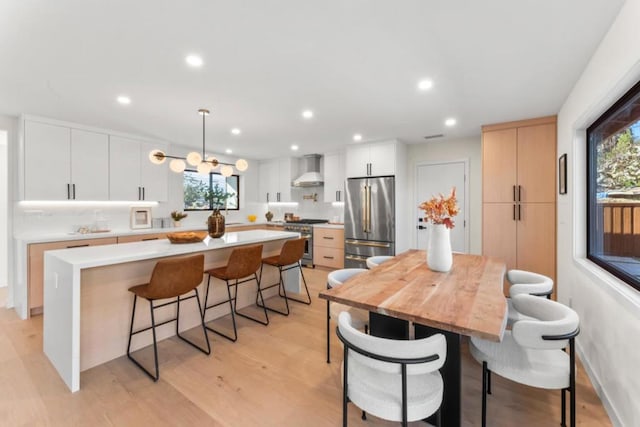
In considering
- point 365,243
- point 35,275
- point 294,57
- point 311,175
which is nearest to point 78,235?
point 35,275

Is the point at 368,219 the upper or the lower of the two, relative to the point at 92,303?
upper

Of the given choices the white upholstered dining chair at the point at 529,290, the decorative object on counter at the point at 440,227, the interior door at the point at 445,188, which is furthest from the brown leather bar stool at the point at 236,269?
the interior door at the point at 445,188

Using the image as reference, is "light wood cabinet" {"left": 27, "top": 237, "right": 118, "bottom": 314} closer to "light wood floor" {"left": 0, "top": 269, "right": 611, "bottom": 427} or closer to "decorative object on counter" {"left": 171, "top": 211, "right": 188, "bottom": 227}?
"light wood floor" {"left": 0, "top": 269, "right": 611, "bottom": 427}

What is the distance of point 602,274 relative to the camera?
2.06 m

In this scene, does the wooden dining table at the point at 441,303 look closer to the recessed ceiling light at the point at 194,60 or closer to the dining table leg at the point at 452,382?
the dining table leg at the point at 452,382

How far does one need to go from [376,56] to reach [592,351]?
2.74m

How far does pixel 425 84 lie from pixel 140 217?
4580 millimetres

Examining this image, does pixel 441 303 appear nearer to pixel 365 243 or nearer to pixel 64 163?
pixel 365 243

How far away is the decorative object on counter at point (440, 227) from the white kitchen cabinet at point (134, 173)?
14.4 feet

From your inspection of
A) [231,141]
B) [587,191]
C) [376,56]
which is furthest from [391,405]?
[231,141]

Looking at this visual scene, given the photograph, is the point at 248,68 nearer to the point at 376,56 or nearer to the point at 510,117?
the point at 376,56

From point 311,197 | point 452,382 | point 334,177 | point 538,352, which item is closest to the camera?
point 452,382

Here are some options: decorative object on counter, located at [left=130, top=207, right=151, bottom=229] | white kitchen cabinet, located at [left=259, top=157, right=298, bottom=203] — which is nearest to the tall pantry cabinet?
white kitchen cabinet, located at [left=259, top=157, right=298, bottom=203]

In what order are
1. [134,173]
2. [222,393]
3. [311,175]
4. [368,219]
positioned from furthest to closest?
[311,175] → [368,219] → [134,173] → [222,393]
